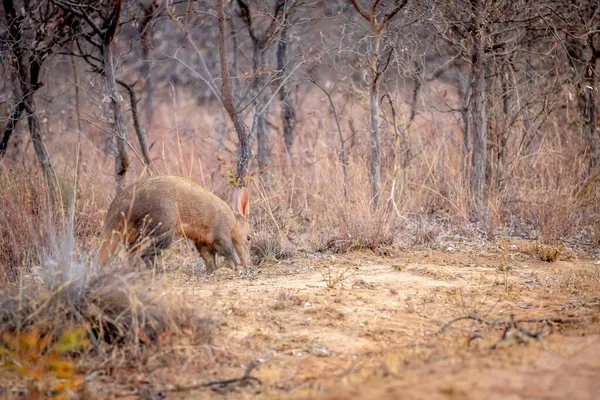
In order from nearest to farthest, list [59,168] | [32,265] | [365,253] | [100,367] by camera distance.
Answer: [100,367], [32,265], [365,253], [59,168]

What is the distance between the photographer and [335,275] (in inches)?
252

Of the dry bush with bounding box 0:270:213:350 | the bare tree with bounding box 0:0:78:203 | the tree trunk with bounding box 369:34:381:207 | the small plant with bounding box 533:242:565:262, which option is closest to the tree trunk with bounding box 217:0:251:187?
the tree trunk with bounding box 369:34:381:207

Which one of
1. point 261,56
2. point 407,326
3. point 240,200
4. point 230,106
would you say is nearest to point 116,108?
point 230,106

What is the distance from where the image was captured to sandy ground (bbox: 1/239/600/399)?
342cm

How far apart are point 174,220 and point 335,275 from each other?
4.79 ft

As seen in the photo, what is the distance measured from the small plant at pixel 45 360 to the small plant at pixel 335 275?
7.40 ft

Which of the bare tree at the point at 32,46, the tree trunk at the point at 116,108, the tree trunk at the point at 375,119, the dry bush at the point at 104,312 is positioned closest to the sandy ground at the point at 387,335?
the dry bush at the point at 104,312

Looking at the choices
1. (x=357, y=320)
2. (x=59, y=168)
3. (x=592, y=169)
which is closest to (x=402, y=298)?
(x=357, y=320)

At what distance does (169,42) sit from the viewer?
48.8 feet

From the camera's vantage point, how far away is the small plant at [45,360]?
11.9 ft

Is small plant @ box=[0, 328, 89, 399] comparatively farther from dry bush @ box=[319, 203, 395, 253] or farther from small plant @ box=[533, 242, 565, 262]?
small plant @ box=[533, 242, 565, 262]

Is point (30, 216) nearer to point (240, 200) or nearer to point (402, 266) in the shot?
point (240, 200)

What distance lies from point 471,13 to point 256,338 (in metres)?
4.96

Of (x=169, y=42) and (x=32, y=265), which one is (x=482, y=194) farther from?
(x=169, y=42)
